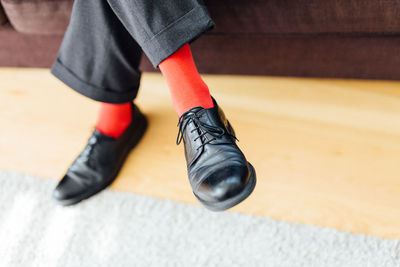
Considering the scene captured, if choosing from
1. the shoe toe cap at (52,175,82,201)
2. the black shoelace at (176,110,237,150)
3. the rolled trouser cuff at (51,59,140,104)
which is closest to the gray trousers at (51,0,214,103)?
the rolled trouser cuff at (51,59,140,104)

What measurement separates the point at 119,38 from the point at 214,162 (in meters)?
0.36

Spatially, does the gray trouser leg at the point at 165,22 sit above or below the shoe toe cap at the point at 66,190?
above

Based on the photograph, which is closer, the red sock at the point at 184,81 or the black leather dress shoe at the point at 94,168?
the red sock at the point at 184,81

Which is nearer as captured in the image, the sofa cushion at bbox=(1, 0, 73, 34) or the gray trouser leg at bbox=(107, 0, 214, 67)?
→ the gray trouser leg at bbox=(107, 0, 214, 67)

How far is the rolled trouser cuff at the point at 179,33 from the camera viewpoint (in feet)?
2.12

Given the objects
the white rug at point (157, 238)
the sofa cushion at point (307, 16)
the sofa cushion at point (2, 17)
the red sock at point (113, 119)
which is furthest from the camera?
the sofa cushion at point (2, 17)

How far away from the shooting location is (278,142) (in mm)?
961

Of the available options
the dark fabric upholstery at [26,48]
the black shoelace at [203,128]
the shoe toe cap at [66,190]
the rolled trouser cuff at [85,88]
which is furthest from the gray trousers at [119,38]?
the dark fabric upholstery at [26,48]

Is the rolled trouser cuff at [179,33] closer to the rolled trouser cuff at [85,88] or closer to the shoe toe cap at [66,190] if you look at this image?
the rolled trouser cuff at [85,88]

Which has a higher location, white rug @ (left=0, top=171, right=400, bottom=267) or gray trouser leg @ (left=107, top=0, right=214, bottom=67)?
gray trouser leg @ (left=107, top=0, right=214, bottom=67)

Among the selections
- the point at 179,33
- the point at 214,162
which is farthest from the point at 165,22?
the point at 214,162

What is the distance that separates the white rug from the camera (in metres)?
0.73

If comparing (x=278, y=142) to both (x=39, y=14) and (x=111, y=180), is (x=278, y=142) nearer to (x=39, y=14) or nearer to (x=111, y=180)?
(x=111, y=180)

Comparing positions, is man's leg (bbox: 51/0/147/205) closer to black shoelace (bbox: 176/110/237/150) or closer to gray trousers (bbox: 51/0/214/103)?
gray trousers (bbox: 51/0/214/103)
